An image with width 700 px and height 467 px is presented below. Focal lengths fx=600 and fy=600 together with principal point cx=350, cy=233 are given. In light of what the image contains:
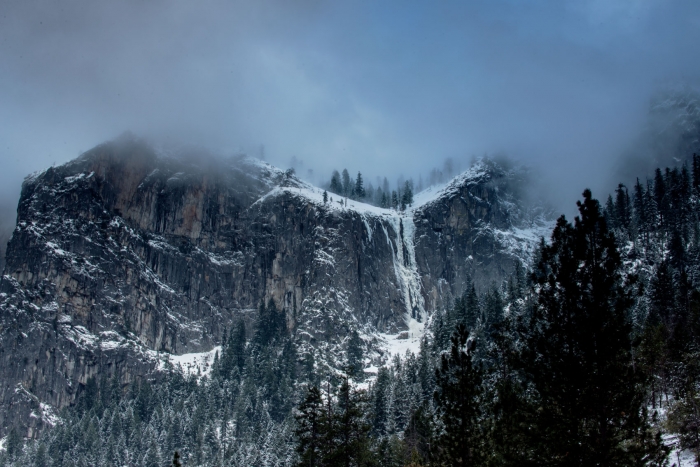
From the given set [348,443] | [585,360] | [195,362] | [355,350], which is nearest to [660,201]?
[355,350]

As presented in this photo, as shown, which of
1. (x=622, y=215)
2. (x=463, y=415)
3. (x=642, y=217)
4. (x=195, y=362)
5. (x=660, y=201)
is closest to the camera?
(x=463, y=415)

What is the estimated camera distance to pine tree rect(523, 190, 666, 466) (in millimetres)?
20016

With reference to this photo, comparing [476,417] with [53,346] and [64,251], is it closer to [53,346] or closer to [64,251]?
[53,346]

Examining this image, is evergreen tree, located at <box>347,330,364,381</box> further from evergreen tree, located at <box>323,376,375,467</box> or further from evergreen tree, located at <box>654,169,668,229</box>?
evergreen tree, located at <box>323,376,375,467</box>

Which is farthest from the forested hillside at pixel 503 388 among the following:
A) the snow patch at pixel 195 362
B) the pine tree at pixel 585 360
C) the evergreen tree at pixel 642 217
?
the snow patch at pixel 195 362

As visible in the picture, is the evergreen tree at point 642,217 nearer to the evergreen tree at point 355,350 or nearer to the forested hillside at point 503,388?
the forested hillside at point 503,388

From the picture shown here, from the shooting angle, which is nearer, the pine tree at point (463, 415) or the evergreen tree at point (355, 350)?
the pine tree at point (463, 415)

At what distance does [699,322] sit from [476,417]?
2622 cm

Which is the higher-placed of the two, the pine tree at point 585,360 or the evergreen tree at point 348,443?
the pine tree at point 585,360

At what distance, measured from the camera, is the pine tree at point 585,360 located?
65.7 ft

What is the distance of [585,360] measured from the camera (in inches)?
834

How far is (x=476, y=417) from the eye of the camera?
28.3 meters

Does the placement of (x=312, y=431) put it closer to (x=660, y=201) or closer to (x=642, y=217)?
(x=642, y=217)

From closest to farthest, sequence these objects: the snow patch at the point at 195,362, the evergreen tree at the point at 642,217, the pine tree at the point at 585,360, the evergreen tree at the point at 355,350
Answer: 1. the pine tree at the point at 585,360
2. the evergreen tree at the point at 642,217
3. the evergreen tree at the point at 355,350
4. the snow patch at the point at 195,362
